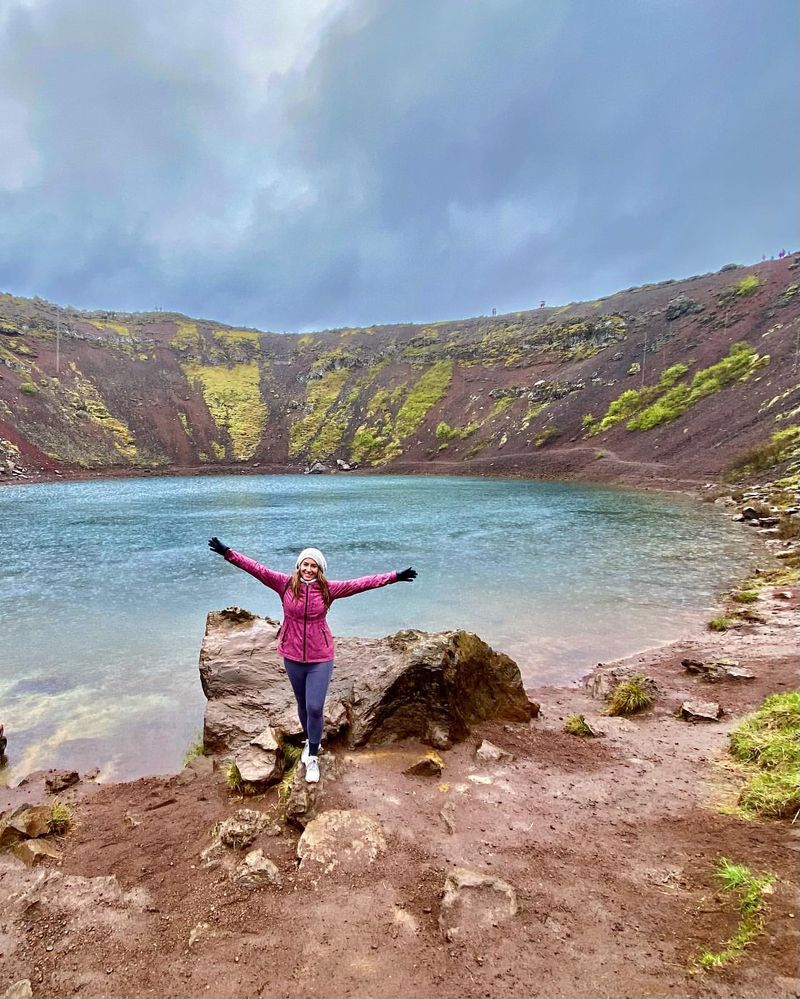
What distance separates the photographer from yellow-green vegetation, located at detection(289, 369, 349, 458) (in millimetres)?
96188

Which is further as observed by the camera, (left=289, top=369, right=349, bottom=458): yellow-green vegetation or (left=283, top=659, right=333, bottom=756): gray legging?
(left=289, top=369, right=349, bottom=458): yellow-green vegetation

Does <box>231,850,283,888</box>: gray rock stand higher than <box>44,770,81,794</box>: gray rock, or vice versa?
<box>231,850,283,888</box>: gray rock

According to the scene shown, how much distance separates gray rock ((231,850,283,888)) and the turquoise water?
3.82m

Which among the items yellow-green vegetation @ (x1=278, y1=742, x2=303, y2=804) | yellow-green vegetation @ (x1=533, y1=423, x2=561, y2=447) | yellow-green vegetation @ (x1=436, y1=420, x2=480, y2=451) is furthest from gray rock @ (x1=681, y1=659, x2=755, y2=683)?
yellow-green vegetation @ (x1=436, y1=420, x2=480, y2=451)

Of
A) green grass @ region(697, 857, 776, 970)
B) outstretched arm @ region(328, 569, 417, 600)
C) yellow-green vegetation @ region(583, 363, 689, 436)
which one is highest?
yellow-green vegetation @ region(583, 363, 689, 436)

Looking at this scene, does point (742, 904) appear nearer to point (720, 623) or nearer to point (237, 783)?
point (237, 783)

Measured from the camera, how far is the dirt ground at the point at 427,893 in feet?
11.2

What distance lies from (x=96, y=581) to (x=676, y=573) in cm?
2120

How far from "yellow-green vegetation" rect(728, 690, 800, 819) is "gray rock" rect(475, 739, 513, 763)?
8.38 feet

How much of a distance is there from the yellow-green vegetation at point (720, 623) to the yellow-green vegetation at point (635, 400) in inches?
2325

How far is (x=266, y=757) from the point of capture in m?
6.27

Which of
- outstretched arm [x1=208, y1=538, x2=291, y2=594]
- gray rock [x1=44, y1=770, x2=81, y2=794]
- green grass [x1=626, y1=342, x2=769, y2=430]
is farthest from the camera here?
green grass [x1=626, y1=342, x2=769, y2=430]

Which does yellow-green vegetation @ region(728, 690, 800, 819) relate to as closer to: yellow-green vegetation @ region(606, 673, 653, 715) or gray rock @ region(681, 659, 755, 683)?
yellow-green vegetation @ region(606, 673, 653, 715)

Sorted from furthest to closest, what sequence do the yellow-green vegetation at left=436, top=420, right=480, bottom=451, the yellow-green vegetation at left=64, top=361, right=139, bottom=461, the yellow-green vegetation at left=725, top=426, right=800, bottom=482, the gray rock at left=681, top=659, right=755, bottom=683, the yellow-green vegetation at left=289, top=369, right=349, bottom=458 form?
1. the yellow-green vegetation at left=289, top=369, right=349, bottom=458
2. the yellow-green vegetation at left=64, top=361, right=139, bottom=461
3. the yellow-green vegetation at left=436, top=420, right=480, bottom=451
4. the yellow-green vegetation at left=725, top=426, right=800, bottom=482
5. the gray rock at left=681, top=659, right=755, bottom=683
